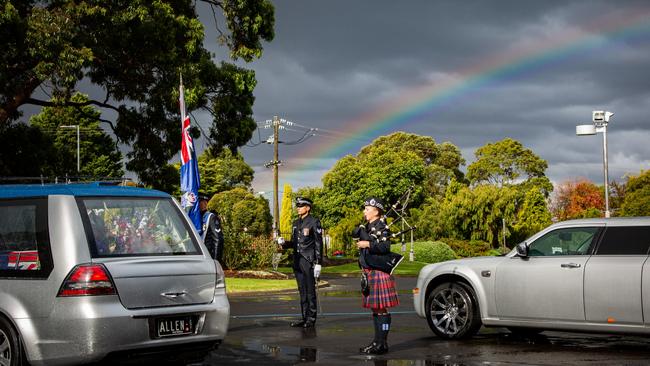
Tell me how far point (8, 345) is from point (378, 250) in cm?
426

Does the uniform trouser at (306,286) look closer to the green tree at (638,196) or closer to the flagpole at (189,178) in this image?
the flagpole at (189,178)

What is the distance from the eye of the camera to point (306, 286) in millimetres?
13406

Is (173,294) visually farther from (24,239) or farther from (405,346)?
(405,346)

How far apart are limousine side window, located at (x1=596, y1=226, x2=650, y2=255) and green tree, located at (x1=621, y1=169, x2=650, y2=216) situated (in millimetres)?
70399

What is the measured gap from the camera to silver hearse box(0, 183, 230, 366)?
23.1 feet

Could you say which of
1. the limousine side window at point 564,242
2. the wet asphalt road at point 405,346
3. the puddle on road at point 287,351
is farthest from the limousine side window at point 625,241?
the puddle on road at point 287,351

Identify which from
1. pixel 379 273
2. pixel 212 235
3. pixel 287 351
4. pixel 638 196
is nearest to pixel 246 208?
pixel 638 196

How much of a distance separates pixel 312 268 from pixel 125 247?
19.9 feet

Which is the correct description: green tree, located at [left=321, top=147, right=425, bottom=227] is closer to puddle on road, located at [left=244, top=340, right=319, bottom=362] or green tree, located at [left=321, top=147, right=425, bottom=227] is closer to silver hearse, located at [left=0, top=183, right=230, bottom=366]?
puddle on road, located at [left=244, top=340, right=319, bottom=362]

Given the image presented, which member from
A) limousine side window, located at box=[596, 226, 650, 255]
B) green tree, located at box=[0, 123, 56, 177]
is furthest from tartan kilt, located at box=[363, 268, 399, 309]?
green tree, located at box=[0, 123, 56, 177]

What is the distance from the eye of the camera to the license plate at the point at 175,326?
291 inches

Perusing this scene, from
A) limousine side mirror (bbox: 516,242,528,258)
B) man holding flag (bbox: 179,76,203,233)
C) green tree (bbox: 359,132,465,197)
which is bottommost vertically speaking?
limousine side mirror (bbox: 516,242,528,258)

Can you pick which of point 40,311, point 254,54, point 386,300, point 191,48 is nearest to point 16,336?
point 40,311

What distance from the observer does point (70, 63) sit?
22922 millimetres
